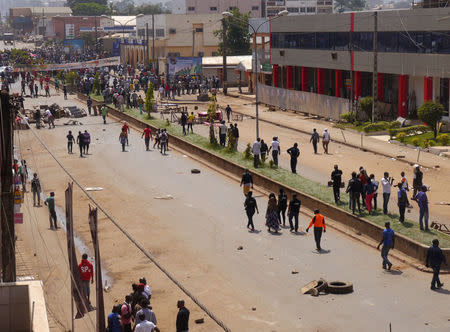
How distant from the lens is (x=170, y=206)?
28016mm

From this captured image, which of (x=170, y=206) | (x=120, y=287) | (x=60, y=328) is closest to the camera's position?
(x=60, y=328)

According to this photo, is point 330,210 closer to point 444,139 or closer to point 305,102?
point 444,139

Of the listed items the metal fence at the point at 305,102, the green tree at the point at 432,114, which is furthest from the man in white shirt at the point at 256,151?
the metal fence at the point at 305,102

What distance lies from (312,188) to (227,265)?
7.82 meters

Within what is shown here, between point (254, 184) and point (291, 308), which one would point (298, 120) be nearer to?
point (254, 184)

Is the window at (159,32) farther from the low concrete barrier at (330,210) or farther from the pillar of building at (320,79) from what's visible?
the low concrete barrier at (330,210)

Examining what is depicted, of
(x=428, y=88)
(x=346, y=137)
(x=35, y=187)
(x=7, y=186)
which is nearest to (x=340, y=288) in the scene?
(x=7, y=186)

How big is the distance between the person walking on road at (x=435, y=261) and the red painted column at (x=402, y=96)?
98.7 feet

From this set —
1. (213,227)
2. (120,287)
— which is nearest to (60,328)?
(120,287)

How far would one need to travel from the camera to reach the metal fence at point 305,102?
164ft

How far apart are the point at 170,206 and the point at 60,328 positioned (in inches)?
451

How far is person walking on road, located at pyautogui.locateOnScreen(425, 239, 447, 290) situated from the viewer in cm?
1808

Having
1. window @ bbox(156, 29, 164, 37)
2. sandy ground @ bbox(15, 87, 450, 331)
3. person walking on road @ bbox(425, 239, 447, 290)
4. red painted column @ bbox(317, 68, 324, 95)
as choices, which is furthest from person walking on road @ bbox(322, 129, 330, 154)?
window @ bbox(156, 29, 164, 37)

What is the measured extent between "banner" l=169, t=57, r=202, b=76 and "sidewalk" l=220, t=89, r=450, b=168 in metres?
13.5
